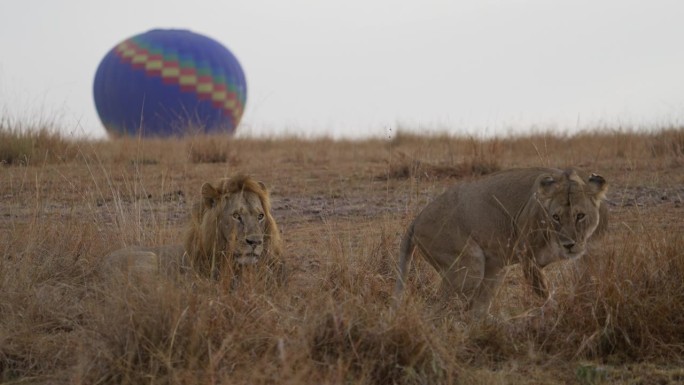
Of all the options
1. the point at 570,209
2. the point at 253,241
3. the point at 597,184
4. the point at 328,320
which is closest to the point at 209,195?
the point at 253,241

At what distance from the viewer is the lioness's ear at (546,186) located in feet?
17.2

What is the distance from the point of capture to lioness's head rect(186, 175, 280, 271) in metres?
5.36

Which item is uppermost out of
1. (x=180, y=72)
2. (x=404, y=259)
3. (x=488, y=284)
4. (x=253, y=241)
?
(x=180, y=72)

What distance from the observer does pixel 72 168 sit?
33.3 ft

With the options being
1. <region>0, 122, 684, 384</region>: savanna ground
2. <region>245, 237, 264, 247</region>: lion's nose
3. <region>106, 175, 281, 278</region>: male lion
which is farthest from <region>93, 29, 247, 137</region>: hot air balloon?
<region>245, 237, 264, 247</region>: lion's nose

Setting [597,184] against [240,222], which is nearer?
[597,184]

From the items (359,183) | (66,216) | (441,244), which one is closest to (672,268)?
(441,244)

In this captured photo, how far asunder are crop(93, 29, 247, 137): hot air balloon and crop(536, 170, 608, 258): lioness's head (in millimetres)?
19872

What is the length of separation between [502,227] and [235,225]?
1466mm

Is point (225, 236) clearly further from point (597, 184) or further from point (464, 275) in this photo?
point (597, 184)

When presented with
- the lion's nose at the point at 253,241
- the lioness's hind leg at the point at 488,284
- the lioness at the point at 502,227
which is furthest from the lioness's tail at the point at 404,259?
the lion's nose at the point at 253,241

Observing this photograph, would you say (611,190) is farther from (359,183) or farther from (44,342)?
(44,342)

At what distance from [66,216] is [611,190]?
5.07m

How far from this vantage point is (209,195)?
561 centimetres
